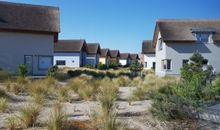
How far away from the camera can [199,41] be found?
1371 inches

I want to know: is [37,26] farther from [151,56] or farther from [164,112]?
[151,56]

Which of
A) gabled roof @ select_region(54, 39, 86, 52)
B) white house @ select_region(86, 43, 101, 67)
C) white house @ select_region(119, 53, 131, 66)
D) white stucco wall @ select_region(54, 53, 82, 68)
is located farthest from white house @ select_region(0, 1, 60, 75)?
white house @ select_region(119, 53, 131, 66)

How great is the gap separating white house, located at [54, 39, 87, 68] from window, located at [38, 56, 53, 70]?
2485 cm

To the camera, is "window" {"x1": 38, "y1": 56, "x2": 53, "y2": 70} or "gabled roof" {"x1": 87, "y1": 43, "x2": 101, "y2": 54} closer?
"window" {"x1": 38, "y1": 56, "x2": 53, "y2": 70}

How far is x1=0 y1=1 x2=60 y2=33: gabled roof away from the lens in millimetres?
28719

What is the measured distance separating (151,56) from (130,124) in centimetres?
5015

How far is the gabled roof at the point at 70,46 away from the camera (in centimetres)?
5575

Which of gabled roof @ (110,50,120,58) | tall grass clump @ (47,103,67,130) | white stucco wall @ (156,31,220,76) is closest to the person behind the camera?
tall grass clump @ (47,103,67,130)

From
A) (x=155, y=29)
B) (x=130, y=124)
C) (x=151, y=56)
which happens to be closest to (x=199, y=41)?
(x=155, y=29)

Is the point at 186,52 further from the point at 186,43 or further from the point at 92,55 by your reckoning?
the point at 92,55

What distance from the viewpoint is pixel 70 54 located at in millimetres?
56062

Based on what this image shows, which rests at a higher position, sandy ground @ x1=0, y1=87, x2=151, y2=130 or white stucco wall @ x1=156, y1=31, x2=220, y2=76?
white stucco wall @ x1=156, y1=31, x2=220, y2=76

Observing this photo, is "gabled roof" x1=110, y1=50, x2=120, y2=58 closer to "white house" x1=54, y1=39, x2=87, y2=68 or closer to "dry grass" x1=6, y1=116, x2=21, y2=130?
"white house" x1=54, y1=39, x2=87, y2=68

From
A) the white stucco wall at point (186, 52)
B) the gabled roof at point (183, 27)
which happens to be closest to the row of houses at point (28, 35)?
the gabled roof at point (183, 27)
